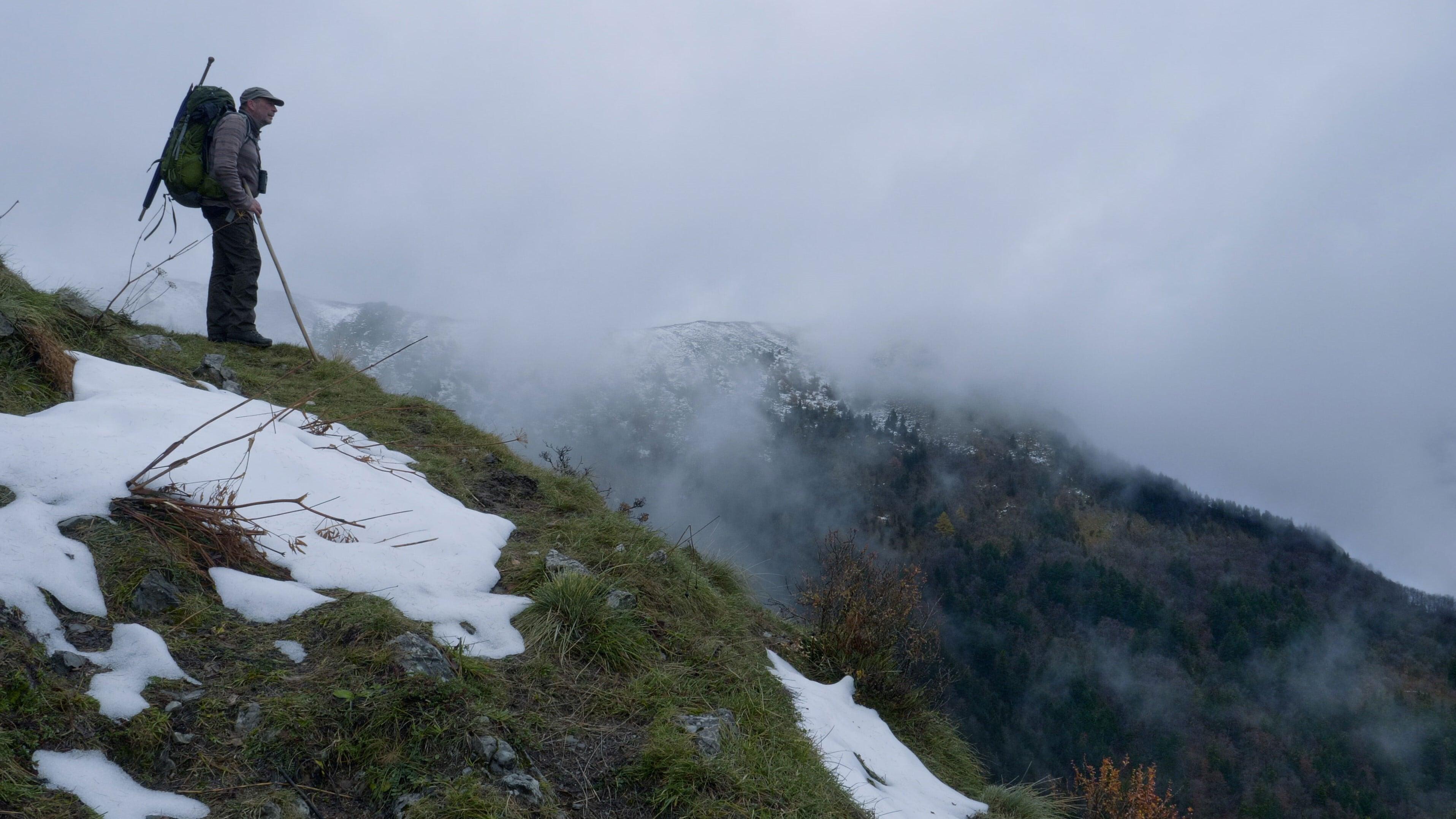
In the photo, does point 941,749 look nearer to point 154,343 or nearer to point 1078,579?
point 154,343

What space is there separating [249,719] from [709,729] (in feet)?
5.76

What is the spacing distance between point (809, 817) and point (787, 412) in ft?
570

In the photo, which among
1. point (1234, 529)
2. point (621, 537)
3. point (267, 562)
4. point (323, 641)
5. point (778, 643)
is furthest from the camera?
point (1234, 529)

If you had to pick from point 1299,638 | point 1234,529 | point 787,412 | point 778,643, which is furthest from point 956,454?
point 778,643

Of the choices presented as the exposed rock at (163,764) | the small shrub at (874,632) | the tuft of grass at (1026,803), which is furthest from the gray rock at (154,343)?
the tuft of grass at (1026,803)

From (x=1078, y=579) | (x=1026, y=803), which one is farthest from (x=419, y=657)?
(x=1078, y=579)

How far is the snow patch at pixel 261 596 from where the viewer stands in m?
3.14

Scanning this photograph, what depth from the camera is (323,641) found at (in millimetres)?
2996

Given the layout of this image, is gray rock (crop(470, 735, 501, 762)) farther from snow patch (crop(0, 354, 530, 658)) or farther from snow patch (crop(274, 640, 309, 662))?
snow patch (crop(274, 640, 309, 662))

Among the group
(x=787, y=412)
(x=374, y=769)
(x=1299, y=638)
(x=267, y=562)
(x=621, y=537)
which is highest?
(x=787, y=412)

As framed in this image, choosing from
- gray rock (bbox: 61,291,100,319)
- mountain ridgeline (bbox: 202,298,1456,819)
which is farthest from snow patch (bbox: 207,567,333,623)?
mountain ridgeline (bbox: 202,298,1456,819)

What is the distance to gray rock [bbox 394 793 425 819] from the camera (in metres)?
2.38

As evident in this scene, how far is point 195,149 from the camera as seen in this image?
22.7ft

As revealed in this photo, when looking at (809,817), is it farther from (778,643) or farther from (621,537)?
(778,643)
